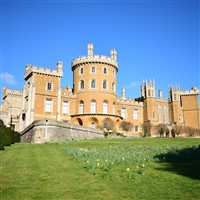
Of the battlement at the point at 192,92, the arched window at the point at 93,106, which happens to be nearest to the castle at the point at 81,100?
the arched window at the point at 93,106

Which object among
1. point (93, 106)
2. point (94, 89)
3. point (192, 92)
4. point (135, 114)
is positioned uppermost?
point (192, 92)

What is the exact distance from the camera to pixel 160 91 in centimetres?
6041

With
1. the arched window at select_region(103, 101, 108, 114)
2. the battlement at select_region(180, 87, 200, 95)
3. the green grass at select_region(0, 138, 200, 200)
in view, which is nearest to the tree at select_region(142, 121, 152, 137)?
the arched window at select_region(103, 101, 108, 114)

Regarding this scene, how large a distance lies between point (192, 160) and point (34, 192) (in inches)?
316

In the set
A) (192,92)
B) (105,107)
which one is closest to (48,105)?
(105,107)

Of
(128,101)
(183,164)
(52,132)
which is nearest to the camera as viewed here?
(183,164)

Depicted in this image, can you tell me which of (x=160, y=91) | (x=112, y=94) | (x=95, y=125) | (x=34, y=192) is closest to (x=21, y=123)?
(x=95, y=125)

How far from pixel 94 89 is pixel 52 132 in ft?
46.9

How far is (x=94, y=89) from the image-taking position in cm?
4562

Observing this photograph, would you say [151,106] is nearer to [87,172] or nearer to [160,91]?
[160,91]

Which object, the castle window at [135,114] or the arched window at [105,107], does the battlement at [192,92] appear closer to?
the castle window at [135,114]

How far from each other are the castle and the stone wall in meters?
6.87

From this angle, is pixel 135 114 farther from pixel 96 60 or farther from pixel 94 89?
pixel 96 60

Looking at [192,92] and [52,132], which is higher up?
[192,92]
